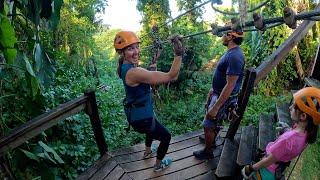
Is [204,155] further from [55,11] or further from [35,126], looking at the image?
[55,11]

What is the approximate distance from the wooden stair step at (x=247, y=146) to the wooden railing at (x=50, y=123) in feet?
5.90

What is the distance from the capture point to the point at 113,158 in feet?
15.1

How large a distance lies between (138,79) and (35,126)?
1084 millimetres

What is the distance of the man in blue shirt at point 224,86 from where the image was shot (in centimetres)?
387

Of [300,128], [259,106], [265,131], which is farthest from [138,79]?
[259,106]

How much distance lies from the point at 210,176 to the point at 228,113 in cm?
81

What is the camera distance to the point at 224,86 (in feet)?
13.8

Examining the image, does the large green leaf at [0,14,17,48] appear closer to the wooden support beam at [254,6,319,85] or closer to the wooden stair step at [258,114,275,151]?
the wooden support beam at [254,6,319,85]

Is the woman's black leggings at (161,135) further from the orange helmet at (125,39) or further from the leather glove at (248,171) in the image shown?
the leather glove at (248,171)

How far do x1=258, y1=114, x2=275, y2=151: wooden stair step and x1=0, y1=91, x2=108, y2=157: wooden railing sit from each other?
6.64 feet

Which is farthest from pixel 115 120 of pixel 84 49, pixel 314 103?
pixel 84 49

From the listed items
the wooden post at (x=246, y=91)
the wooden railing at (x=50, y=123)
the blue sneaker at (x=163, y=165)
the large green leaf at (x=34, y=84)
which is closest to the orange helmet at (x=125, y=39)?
the wooden railing at (x=50, y=123)

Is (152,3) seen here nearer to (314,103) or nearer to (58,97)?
(58,97)

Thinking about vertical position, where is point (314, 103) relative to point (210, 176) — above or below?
above
